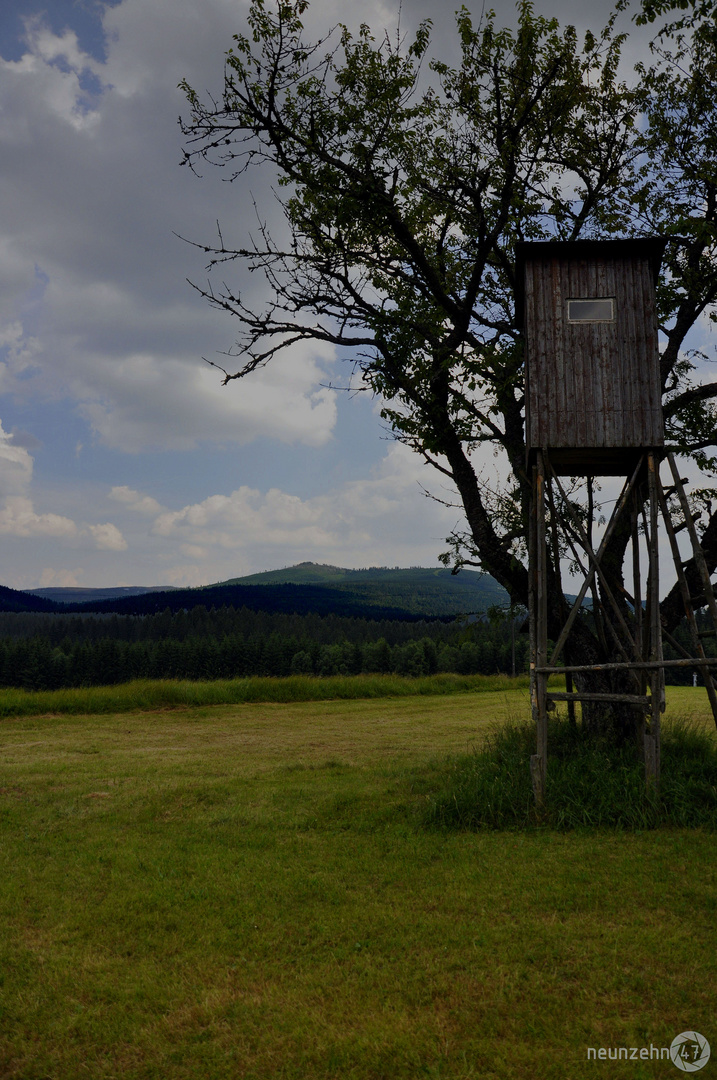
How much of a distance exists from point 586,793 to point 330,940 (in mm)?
5013

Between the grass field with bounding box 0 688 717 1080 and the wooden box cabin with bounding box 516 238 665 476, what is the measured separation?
589 centimetres

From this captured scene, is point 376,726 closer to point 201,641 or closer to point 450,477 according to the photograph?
point 450,477

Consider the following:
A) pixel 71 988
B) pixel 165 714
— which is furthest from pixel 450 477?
pixel 165 714

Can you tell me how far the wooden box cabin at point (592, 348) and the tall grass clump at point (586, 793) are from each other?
501cm

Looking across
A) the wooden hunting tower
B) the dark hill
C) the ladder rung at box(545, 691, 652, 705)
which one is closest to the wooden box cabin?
the wooden hunting tower

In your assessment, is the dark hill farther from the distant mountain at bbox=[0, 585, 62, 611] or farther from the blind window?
the blind window

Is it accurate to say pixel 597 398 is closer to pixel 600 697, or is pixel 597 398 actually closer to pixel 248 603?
pixel 600 697

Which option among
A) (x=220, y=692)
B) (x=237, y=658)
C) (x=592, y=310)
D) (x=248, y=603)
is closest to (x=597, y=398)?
(x=592, y=310)

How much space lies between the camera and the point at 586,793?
32.9 ft

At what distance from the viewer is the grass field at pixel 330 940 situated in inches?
195

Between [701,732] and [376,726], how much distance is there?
10675 mm

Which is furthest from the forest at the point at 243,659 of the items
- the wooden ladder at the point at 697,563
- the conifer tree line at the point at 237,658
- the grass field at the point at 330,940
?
the grass field at the point at 330,940

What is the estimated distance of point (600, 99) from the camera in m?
14.0

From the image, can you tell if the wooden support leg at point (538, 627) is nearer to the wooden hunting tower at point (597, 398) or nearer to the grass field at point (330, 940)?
the wooden hunting tower at point (597, 398)
